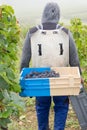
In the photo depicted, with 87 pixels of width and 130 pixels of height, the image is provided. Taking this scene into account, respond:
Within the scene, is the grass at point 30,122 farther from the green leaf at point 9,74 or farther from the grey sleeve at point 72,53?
the green leaf at point 9,74

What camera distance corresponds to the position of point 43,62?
3922 millimetres

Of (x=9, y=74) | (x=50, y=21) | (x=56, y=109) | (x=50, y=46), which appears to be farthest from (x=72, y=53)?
(x=9, y=74)

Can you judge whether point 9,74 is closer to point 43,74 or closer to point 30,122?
point 43,74

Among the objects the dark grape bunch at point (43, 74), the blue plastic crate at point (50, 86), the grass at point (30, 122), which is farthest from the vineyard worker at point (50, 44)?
the grass at point (30, 122)

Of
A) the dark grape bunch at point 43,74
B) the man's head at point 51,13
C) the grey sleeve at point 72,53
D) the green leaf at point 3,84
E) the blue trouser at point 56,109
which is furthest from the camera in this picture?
the blue trouser at point 56,109

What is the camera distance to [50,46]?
382 centimetres

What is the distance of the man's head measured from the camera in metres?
3.80

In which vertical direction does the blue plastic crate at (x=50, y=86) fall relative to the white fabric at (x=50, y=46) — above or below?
below

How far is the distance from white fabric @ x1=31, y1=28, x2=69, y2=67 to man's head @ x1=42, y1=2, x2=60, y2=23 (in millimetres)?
105

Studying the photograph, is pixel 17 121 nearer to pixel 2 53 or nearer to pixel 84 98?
pixel 84 98

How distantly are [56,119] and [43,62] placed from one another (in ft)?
2.15

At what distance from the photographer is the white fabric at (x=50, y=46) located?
12.5ft

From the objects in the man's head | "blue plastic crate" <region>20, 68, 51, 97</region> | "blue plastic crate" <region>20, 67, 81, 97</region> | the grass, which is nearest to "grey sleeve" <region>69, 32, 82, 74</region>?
the man's head

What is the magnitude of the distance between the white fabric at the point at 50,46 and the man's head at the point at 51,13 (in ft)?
0.35
